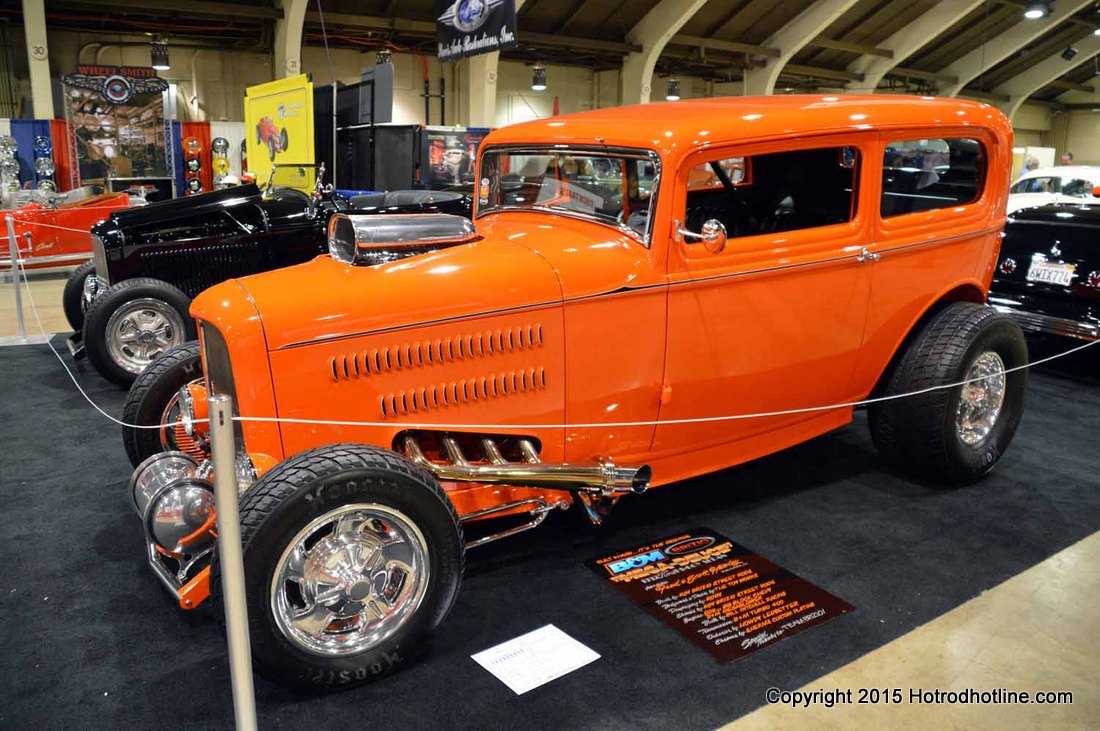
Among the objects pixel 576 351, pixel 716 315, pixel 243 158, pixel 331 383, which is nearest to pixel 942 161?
pixel 716 315

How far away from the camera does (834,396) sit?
152 inches

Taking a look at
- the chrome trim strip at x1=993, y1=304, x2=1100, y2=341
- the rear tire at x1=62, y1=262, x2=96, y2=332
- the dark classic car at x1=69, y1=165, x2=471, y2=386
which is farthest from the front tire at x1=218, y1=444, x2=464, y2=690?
the rear tire at x1=62, y1=262, x2=96, y2=332

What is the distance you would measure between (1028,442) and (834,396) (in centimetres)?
174

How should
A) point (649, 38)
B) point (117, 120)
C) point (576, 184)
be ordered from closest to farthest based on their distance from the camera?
point (576, 184) → point (117, 120) → point (649, 38)

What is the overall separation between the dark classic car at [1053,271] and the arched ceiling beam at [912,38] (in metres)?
14.9

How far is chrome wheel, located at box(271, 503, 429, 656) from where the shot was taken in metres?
2.47

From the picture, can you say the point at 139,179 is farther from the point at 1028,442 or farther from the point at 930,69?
the point at 930,69

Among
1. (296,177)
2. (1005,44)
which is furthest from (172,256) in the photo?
(1005,44)

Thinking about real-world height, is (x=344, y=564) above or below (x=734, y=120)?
below

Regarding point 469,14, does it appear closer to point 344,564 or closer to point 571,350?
point 571,350

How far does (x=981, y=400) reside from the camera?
162 inches

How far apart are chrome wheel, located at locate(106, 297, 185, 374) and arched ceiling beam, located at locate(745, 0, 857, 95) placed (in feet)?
55.4

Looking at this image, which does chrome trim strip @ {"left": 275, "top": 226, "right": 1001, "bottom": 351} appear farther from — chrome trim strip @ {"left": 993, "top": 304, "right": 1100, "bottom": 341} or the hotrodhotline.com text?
chrome trim strip @ {"left": 993, "top": 304, "right": 1100, "bottom": 341}

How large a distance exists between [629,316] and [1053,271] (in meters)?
4.42
